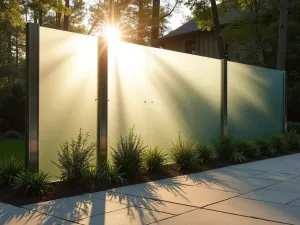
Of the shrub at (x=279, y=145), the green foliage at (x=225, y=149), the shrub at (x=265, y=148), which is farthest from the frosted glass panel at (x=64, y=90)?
the shrub at (x=279, y=145)

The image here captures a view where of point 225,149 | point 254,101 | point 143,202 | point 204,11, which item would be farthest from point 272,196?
point 204,11

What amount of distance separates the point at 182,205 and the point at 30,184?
250 cm

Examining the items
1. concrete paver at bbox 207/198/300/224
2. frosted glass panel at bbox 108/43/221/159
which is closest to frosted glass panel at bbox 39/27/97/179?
frosted glass panel at bbox 108/43/221/159

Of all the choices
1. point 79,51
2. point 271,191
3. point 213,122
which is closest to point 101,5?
point 213,122

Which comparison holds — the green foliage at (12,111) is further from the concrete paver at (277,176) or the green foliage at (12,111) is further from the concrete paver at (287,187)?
the concrete paver at (287,187)

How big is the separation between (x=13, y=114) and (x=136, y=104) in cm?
1984

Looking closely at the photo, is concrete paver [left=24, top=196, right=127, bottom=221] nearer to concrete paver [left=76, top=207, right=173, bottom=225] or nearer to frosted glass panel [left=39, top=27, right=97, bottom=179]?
concrete paver [left=76, top=207, right=173, bottom=225]

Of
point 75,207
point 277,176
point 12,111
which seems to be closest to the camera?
point 75,207

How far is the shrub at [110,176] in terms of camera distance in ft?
24.9

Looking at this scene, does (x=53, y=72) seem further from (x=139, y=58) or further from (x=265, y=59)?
(x=265, y=59)

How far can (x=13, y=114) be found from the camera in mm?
27281

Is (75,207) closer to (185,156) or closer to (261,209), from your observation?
(261,209)

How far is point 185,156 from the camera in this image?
30.9 ft

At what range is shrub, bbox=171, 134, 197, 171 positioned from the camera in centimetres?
938
